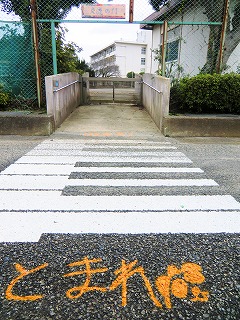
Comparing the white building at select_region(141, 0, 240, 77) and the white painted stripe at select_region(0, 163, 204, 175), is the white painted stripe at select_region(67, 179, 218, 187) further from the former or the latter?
the white building at select_region(141, 0, 240, 77)

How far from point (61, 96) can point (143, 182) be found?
18.0 feet

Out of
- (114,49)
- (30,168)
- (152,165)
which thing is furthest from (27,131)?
(114,49)

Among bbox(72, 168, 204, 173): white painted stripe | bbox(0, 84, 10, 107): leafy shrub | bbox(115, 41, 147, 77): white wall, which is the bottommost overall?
bbox(72, 168, 204, 173): white painted stripe

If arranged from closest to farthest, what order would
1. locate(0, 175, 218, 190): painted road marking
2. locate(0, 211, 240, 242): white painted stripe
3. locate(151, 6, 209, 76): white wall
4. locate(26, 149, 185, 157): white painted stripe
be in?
locate(0, 211, 240, 242): white painted stripe
locate(0, 175, 218, 190): painted road marking
locate(26, 149, 185, 157): white painted stripe
locate(151, 6, 209, 76): white wall

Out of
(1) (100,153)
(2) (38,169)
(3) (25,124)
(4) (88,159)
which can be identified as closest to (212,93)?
(1) (100,153)

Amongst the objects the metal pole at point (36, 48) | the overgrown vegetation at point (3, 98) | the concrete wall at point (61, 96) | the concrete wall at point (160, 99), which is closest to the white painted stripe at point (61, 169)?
the concrete wall at point (61, 96)

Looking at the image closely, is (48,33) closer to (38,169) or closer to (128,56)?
(38,169)

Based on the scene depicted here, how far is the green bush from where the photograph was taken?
838cm

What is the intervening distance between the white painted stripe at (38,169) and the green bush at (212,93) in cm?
520

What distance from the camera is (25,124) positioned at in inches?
298

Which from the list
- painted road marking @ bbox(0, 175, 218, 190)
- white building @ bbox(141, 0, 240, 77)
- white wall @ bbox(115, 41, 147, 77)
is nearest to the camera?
painted road marking @ bbox(0, 175, 218, 190)

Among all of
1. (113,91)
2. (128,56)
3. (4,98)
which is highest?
(128,56)

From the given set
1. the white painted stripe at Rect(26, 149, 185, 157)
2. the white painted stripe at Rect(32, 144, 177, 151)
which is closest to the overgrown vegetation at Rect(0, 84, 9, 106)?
the white painted stripe at Rect(32, 144, 177, 151)

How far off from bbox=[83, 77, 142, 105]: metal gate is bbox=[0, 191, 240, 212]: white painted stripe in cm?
1009
